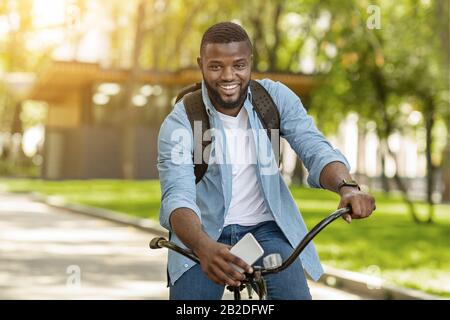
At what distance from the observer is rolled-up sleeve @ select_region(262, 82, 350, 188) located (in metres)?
3.35

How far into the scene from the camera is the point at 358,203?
3008 millimetres

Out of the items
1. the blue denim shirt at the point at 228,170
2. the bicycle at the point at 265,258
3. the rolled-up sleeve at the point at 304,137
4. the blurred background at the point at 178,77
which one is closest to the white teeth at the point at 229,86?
the blue denim shirt at the point at 228,170

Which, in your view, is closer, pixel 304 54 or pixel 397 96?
pixel 397 96

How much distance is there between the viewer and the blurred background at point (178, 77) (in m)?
20.2

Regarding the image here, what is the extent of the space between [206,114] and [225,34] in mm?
294

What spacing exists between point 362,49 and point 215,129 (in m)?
18.3

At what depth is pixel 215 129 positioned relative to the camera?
3.39 meters

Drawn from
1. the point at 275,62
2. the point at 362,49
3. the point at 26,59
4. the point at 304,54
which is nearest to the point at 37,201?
the point at 362,49

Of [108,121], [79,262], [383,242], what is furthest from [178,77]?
[79,262]

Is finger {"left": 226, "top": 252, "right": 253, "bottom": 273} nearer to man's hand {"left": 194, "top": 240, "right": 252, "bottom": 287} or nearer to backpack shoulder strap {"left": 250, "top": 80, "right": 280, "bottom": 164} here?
man's hand {"left": 194, "top": 240, "right": 252, "bottom": 287}

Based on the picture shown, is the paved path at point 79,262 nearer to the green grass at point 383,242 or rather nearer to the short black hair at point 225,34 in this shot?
the green grass at point 383,242

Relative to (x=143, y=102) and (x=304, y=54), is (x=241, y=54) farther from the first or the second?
(x=304, y=54)

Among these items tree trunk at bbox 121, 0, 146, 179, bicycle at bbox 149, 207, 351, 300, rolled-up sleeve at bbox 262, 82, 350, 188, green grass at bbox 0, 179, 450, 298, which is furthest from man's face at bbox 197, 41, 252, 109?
tree trunk at bbox 121, 0, 146, 179

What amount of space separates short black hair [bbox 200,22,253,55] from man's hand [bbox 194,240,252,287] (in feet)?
2.33
